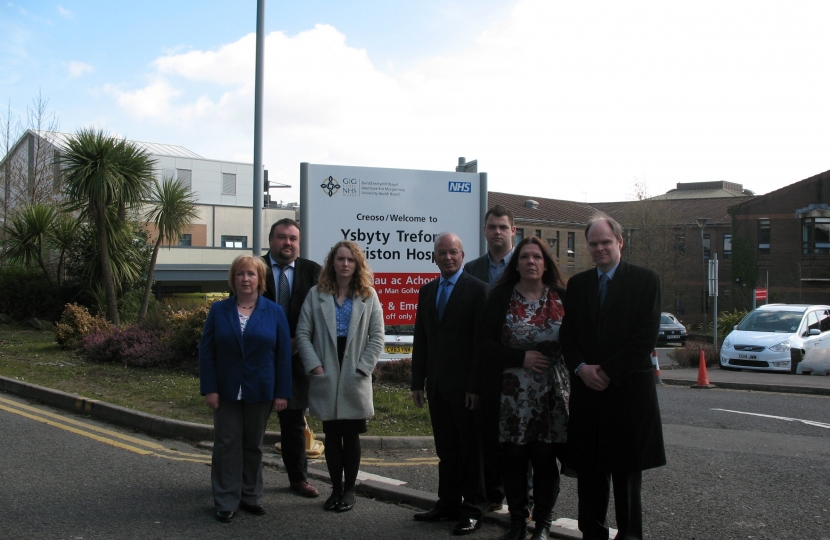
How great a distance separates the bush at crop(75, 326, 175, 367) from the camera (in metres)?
12.7

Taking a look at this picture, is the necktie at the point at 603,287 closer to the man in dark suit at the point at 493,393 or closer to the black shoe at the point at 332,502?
the man in dark suit at the point at 493,393

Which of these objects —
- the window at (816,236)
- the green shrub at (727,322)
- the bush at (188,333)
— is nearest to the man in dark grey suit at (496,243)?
the bush at (188,333)

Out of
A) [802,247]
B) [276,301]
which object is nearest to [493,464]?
[276,301]

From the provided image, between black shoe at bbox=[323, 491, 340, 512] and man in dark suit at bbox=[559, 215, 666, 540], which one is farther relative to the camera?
black shoe at bbox=[323, 491, 340, 512]

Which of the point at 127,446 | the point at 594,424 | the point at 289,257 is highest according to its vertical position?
the point at 289,257

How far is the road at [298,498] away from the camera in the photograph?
4.82m

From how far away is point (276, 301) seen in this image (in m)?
5.81

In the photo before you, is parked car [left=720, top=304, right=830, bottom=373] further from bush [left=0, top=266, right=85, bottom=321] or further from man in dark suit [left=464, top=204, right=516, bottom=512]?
bush [left=0, top=266, right=85, bottom=321]

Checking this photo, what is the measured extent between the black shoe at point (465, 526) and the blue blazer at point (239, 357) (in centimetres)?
153

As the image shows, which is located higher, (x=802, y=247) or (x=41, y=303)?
(x=802, y=247)

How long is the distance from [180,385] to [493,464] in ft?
22.7

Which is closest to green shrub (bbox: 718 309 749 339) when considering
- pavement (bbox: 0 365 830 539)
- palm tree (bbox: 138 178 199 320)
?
pavement (bbox: 0 365 830 539)

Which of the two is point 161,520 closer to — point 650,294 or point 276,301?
point 276,301

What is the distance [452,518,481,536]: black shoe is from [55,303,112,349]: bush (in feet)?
40.7
